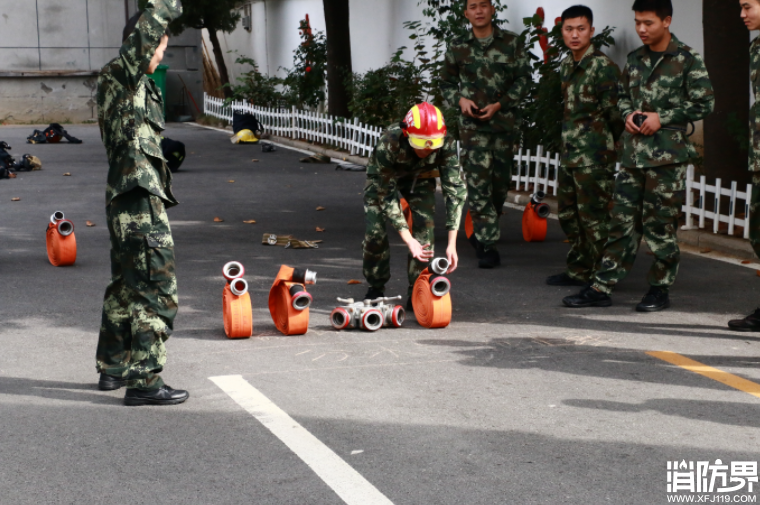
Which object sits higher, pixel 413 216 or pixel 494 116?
pixel 494 116

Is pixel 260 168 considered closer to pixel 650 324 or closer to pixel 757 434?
pixel 650 324

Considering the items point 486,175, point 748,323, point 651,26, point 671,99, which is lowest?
point 748,323

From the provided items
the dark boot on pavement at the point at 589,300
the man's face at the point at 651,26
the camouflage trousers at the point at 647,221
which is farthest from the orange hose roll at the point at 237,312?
the man's face at the point at 651,26

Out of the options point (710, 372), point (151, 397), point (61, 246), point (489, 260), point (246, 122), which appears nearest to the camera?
point (151, 397)

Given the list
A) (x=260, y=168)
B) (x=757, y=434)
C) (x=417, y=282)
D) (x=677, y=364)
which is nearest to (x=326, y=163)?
(x=260, y=168)

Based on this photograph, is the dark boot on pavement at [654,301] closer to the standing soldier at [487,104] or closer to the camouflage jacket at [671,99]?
the camouflage jacket at [671,99]

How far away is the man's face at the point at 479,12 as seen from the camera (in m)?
8.61

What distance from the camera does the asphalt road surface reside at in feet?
12.7

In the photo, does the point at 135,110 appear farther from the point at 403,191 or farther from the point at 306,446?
the point at 403,191

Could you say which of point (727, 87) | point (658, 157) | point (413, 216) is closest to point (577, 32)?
point (658, 157)

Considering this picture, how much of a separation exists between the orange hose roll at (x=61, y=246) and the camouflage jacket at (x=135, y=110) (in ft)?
12.9

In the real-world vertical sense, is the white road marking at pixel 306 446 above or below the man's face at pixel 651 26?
below

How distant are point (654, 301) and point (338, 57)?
13.8 metres

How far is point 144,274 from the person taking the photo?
4.66 metres
